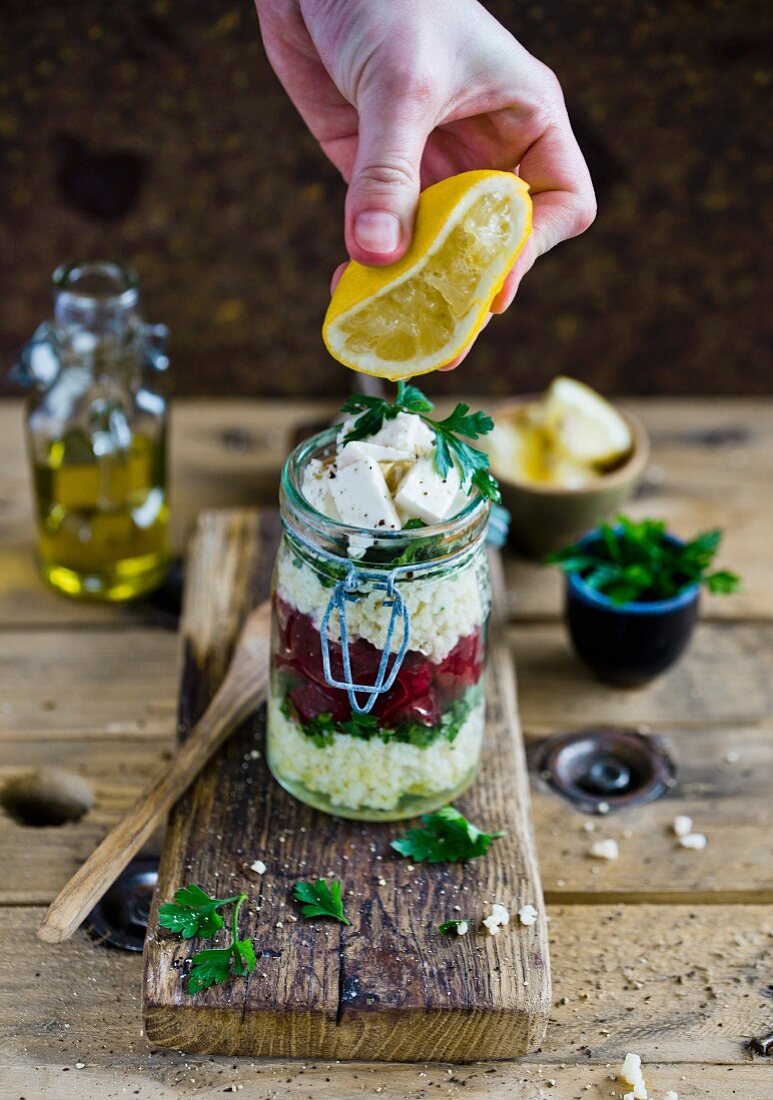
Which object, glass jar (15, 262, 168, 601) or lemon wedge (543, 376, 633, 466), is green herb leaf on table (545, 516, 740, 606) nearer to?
lemon wedge (543, 376, 633, 466)

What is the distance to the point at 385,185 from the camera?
89 cm

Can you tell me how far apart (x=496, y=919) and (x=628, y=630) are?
366mm

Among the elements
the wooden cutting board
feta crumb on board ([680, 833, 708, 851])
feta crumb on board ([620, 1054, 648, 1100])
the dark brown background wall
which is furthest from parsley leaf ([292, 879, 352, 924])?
the dark brown background wall

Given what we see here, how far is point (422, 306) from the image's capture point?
36.8 inches

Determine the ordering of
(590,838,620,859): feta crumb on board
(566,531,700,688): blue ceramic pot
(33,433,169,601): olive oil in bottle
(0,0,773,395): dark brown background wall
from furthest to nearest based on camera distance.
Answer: (0,0,773,395): dark brown background wall < (33,433,169,601): olive oil in bottle < (566,531,700,688): blue ceramic pot < (590,838,620,859): feta crumb on board

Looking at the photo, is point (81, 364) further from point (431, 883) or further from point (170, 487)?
point (431, 883)

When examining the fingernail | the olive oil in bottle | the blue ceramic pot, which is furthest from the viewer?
the olive oil in bottle

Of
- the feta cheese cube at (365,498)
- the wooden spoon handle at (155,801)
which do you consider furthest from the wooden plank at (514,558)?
the feta cheese cube at (365,498)

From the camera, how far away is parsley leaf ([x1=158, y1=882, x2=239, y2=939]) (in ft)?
3.10

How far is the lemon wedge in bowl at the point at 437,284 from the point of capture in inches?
35.1

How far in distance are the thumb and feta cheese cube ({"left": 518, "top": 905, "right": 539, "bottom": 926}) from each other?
0.50 meters

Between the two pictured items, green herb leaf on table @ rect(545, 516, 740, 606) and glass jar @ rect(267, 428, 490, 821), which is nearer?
glass jar @ rect(267, 428, 490, 821)

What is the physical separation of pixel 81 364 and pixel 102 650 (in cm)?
30

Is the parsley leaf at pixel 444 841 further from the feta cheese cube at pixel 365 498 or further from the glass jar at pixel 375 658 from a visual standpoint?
the feta cheese cube at pixel 365 498
